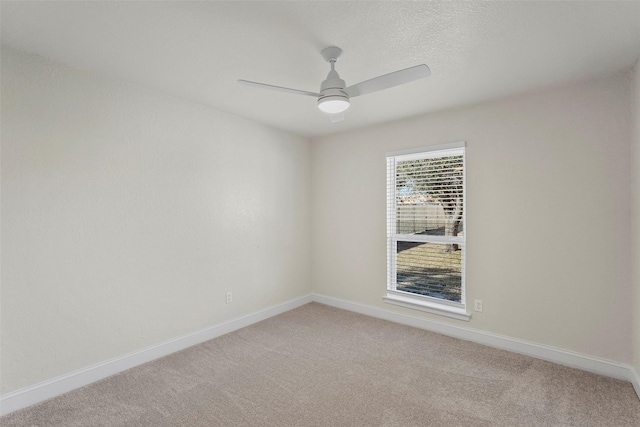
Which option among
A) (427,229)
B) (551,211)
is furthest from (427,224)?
(551,211)

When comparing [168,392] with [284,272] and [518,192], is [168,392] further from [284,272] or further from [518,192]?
[518,192]

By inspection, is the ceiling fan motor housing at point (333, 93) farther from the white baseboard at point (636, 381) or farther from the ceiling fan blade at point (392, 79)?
the white baseboard at point (636, 381)

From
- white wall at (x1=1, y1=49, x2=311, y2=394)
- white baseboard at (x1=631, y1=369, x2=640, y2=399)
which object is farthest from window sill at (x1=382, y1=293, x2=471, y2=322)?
white wall at (x1=1, y1=49, x2=311, y2=394)

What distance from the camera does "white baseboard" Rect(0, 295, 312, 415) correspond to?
209 cm

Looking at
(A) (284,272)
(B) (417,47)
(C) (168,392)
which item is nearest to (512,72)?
(B) (417,47)

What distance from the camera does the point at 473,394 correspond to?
2250mm

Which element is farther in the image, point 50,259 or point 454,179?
point 454,179

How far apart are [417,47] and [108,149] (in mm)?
2511

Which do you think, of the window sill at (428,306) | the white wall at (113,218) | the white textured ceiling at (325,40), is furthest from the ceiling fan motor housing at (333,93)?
the window sill at (428,306)

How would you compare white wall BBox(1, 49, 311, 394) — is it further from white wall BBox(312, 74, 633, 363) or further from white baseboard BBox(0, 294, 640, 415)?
white wall BBox(312, 74, 633, 363)

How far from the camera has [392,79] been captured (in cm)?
193

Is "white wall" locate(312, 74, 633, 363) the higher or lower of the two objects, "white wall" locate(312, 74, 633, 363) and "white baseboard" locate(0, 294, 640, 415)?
the higher

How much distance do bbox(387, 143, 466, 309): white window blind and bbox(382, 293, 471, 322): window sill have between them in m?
0.05

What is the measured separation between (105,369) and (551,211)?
3995 millimetres
